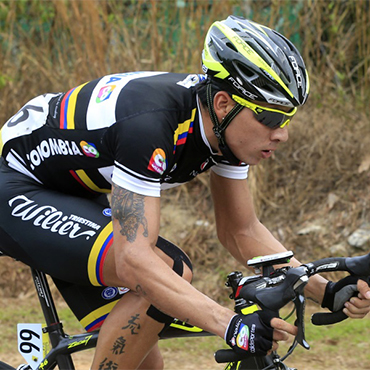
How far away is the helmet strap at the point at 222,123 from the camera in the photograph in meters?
2.75

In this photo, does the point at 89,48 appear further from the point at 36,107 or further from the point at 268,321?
the point at 268,321

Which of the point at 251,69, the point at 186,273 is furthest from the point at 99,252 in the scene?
the point at 251,69

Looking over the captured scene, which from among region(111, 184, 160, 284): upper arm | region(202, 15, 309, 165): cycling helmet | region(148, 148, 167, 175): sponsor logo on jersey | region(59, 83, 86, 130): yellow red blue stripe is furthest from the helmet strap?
region(59, 83, 86, 130): yellow red blue stripe

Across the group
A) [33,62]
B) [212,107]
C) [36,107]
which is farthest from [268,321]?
[33,62]

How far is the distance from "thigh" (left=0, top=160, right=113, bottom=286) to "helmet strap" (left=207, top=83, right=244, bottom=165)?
56 centimetres

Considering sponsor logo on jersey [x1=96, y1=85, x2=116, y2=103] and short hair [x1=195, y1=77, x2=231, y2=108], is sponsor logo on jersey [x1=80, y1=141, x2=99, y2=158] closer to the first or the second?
sponsor logo on jersey [x1=96, y1=85, x2=116, y2=103]

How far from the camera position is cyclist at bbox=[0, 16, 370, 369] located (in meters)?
2.54

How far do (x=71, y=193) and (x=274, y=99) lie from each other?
1.08 meters

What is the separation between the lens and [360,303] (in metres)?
2.57

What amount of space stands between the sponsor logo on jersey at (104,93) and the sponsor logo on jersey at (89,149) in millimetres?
194

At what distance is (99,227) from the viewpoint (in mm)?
2793

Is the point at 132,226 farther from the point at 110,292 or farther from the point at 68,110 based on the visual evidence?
the point at 68,110

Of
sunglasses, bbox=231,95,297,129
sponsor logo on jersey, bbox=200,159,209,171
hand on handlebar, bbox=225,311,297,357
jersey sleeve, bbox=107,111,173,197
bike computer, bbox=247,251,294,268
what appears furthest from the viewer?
sponsor logo on jersey, bbox=200,159,209,171

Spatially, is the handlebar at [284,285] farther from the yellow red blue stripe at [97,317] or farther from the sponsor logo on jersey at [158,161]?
the yellow red blue stripe at [97,317]
